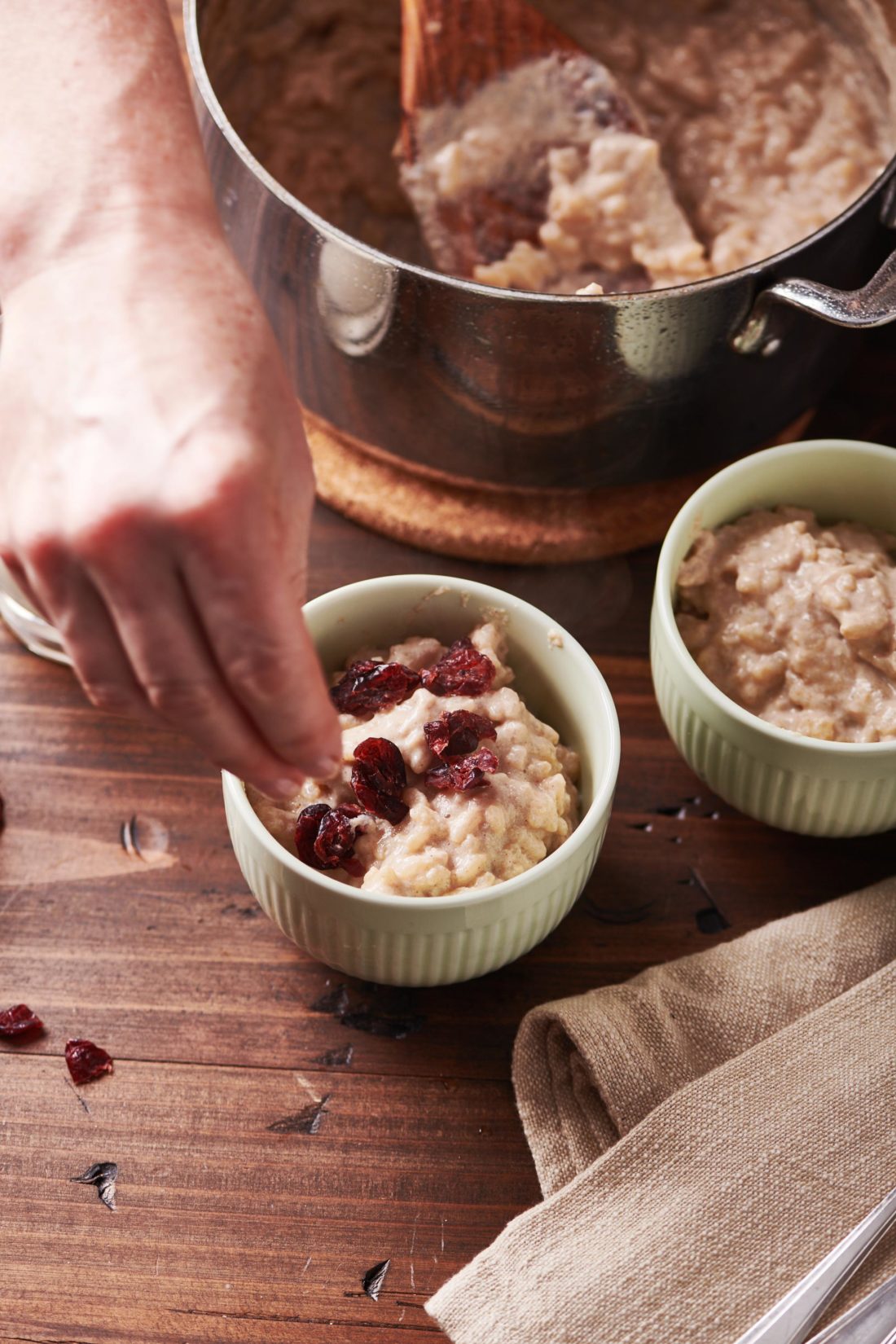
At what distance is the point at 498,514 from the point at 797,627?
40 centimetres

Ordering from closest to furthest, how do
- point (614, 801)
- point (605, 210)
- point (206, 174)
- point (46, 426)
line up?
point (46, 426)
point (206, 174)
point (614, 801)
point (605, 210)

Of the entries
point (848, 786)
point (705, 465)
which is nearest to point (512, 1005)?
point (848, 786)

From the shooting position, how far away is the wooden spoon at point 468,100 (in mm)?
1579

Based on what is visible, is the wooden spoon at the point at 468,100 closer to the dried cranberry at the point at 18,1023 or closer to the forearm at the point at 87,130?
the forearm at the point at 87,130

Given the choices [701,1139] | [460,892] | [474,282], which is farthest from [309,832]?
[474,282]

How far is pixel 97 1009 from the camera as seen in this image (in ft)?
3.99

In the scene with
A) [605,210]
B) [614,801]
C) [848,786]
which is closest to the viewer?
[848,786]

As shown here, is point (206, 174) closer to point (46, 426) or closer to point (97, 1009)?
point (46, 426)

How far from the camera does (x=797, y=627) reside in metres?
1.25

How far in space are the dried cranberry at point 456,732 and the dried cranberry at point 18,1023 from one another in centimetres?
43

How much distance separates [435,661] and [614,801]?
0.84 feet

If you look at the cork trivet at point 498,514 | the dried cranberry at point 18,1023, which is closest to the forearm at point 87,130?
the cork trivet at point 498,514

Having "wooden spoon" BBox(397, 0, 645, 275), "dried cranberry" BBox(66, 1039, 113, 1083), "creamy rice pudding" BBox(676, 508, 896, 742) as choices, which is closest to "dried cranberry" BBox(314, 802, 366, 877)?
"dried cranberry" BBox(66, 1039, 113, 1083)

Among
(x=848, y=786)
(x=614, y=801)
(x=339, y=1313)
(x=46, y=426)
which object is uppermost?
(x=46, y=426)
